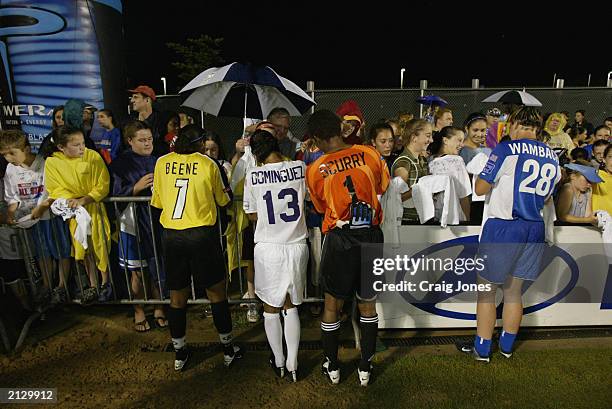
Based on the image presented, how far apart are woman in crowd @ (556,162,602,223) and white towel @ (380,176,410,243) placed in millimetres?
1658

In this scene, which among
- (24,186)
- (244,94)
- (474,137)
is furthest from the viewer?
(244,94)

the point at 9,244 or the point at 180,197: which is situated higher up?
the point at 180,197

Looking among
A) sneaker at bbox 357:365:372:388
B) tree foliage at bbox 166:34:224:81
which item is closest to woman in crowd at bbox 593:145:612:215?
sneaker at bbox 357:365:372:388

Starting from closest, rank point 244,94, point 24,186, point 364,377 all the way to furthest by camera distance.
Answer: point 364,377, point 24,186, point 244,94

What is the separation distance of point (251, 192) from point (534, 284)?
302 cm

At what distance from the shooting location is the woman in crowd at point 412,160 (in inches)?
162

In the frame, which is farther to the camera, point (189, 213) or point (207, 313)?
point (207, 313)

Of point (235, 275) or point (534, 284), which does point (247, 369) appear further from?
point (534, 284)

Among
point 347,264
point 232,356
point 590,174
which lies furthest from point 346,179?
point 590,174

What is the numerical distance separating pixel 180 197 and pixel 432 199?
7.58ft

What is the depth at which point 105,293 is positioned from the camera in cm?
436

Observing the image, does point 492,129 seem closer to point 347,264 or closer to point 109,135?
point 347,264

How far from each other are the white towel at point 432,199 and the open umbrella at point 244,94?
1.64 m

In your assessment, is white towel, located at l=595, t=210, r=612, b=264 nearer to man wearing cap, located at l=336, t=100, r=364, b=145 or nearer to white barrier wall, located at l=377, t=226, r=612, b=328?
white barrier wall, located at l=377, t=226, r=612, b=328
